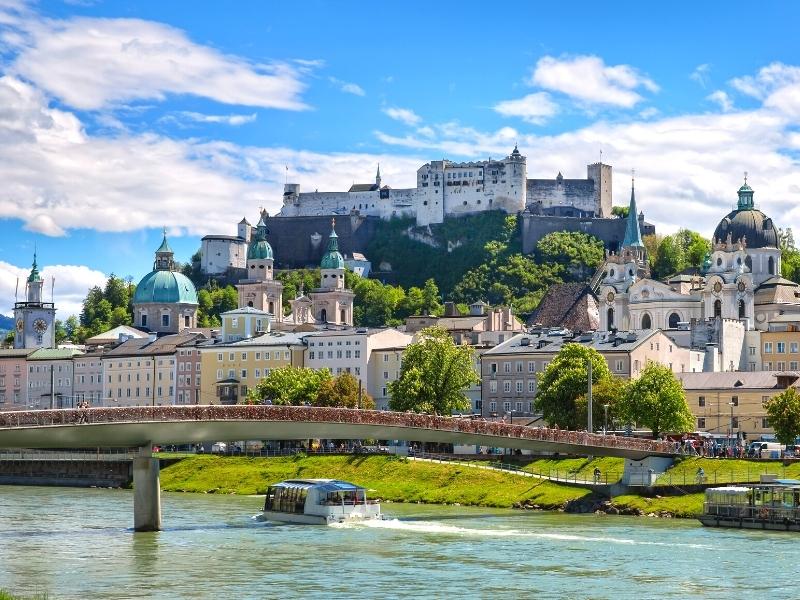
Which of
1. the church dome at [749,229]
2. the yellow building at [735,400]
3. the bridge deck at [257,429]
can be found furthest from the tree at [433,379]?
the church dome at [749,229]

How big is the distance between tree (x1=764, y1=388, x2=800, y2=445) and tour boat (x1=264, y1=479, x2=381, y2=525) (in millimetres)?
27064

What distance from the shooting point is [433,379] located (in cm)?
11325

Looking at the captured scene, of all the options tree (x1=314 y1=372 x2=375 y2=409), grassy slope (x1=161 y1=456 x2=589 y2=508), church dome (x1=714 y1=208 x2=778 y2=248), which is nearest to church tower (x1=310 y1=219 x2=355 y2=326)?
church dome (x1=714 y1=208 x2=778 y2=248)

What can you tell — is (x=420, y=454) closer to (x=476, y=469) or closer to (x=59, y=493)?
(x=476, y=469)

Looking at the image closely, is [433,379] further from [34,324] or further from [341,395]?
[34,324]

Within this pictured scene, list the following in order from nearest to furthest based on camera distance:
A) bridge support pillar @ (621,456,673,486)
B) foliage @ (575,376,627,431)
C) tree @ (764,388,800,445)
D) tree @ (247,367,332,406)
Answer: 1. bridge support pillar @ (621,456,673,486)
2. tree @ (764,388,800,445)
3. foliage @ (575,376,627,431)
4. tree @ (247,367,332,406)

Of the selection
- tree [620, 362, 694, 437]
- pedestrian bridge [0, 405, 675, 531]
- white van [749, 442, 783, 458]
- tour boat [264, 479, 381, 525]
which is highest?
tree [620, 362, 694, 437]

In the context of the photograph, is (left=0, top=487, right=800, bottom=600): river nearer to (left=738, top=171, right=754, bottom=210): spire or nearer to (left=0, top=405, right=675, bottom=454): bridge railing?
(left=0, top=405, right=675, bottom=454): bridge railing

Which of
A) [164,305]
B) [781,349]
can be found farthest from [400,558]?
[164,305]

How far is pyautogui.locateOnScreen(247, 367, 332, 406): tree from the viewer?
401 feet

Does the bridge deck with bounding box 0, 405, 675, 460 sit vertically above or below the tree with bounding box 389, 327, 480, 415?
below

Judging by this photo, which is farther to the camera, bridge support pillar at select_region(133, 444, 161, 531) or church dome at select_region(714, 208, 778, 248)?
church dome at select_region(714, 208, 778, 248)

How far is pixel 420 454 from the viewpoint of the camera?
103 metres

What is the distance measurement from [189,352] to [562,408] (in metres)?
58.2
